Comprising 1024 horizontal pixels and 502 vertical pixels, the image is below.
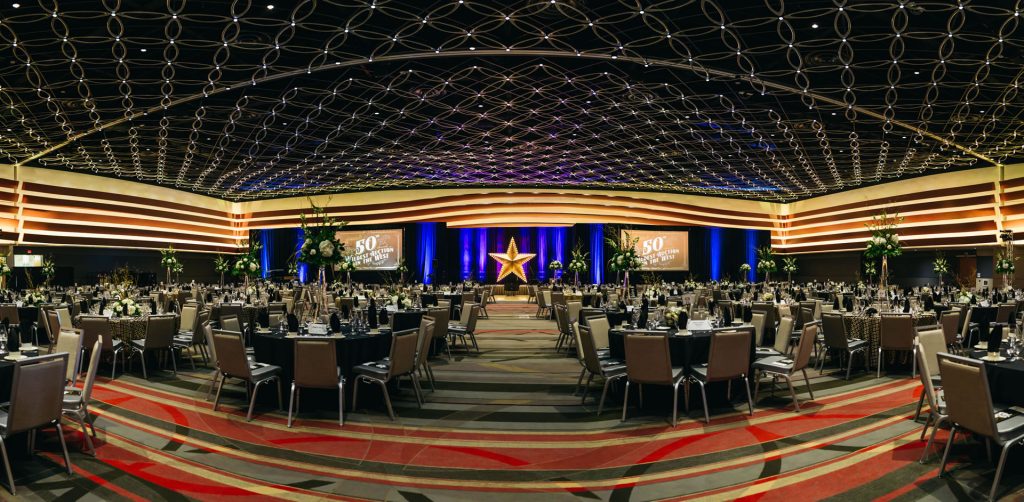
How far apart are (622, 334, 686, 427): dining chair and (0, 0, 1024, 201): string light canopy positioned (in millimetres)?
6447

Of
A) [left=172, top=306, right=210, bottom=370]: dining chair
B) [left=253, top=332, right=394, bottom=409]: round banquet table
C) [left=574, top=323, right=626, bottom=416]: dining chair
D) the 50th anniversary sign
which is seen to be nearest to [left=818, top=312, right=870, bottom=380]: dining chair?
[left=574, top=323, right=626, bottom=416]: dining chair

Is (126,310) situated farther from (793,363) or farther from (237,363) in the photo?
(793,363)

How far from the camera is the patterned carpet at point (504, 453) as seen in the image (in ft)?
12.7

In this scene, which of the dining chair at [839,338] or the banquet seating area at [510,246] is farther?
the dining chair at [839,338]

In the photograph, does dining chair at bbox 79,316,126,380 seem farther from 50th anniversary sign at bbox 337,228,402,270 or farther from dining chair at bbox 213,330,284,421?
50th anniversary sign at bbox 337,228,402,270

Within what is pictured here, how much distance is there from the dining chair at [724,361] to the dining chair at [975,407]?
1741 mm

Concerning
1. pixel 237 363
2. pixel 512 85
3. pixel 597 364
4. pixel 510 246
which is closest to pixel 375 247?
pixel 510 246

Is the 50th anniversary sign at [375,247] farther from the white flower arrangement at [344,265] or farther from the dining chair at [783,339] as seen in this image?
the dining chair at [783,339]

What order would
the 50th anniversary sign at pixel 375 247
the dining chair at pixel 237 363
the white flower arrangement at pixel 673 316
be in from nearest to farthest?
the dining chair at pixel 237 363 < the white flower arrangement at pixel 673 316 < the 50th anniversary sign at pixel 375 247

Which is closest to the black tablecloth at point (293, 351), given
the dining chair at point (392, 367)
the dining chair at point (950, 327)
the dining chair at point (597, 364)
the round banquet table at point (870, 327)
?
the dining chair at point (392, 367)

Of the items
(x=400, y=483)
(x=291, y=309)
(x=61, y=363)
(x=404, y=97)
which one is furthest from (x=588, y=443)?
(x=404, y=97)

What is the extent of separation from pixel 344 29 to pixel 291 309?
16.9ft

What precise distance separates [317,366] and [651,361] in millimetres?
3033

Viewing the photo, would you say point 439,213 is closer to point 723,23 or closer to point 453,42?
point 453,42
